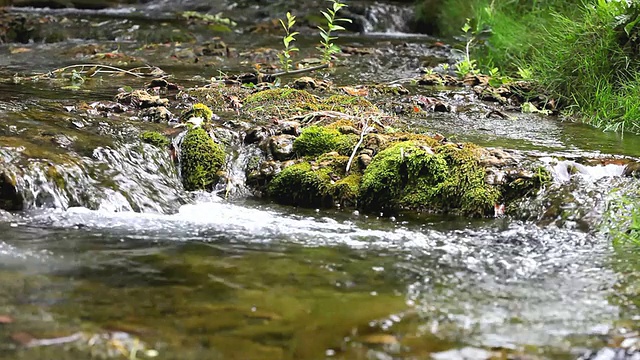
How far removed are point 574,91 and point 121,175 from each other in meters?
4.31

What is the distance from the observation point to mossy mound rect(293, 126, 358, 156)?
399 centimetres

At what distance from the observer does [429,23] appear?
12312 mm

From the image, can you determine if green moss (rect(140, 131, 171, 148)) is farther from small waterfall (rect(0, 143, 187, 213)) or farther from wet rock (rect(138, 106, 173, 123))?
wet rock (rect(138, 106, 173, 123))

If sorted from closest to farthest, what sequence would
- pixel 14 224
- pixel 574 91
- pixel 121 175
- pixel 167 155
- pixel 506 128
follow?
pixel 14 224
pixel 121 175
pixel 167 155
pixel 506 128
pixel 574 91

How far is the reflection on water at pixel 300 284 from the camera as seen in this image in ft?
6.20

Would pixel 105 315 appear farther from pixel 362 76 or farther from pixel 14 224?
pixel 362 76

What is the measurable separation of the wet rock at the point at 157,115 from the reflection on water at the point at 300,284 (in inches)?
51.0

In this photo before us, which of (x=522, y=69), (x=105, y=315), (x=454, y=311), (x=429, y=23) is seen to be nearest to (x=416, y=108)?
(x=522, y=69)

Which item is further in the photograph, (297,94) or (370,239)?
(297,94)

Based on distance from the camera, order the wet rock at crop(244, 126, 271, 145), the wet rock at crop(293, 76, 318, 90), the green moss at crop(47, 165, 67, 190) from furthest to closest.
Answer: the wet rock at crop(293, 76, 318, 90) → the wet rock at crop(244, 126, 271, 145) → the green moss at crop(47, 165, 67, 190)

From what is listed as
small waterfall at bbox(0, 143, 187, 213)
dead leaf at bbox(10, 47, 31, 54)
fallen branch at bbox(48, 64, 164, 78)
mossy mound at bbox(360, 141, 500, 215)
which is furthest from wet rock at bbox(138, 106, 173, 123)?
dead leaf at bbox(10, 47, 31, 54)

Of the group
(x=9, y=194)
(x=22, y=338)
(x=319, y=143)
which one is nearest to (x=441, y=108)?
(x=319, y=143)

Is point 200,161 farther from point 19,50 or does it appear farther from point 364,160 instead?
point 19,50

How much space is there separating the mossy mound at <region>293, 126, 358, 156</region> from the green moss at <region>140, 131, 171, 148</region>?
858 millimetres
